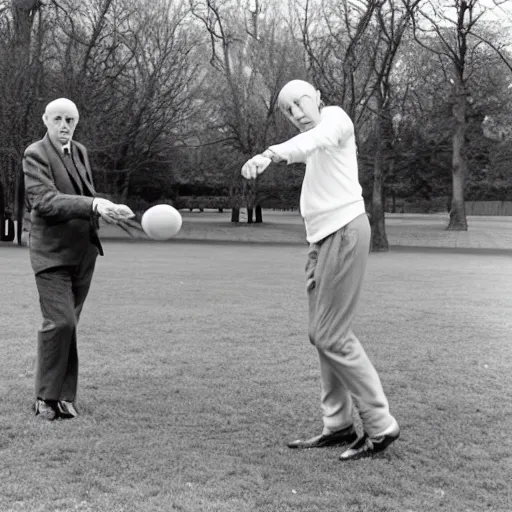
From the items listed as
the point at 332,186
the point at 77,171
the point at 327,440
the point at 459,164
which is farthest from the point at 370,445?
the point at 459,164

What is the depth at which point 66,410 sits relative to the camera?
5391 mm

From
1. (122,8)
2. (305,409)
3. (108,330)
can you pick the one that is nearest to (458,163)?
(122,8)

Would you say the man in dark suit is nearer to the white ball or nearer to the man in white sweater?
the white ball

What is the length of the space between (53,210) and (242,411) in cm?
203

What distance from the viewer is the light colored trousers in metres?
4.45

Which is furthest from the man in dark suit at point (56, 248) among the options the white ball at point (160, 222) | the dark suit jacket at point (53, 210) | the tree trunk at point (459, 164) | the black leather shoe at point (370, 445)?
the tree trunk at point (459, 164)

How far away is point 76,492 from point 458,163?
33.4 meters

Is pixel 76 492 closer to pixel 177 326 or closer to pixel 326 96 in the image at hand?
pixel 177 326

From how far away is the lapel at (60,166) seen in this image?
5344 mm

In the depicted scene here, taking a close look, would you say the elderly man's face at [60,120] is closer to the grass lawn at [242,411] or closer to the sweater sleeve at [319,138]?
the sweater sleeve at [319,138]

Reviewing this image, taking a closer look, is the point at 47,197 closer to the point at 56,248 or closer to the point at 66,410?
the point at 56,248

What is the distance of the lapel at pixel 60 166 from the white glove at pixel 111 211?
23.2 inches

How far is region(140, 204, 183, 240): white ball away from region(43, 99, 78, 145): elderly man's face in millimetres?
1221

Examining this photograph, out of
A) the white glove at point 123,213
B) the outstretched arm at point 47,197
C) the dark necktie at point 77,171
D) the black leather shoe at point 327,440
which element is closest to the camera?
the white glove at point 123,213
